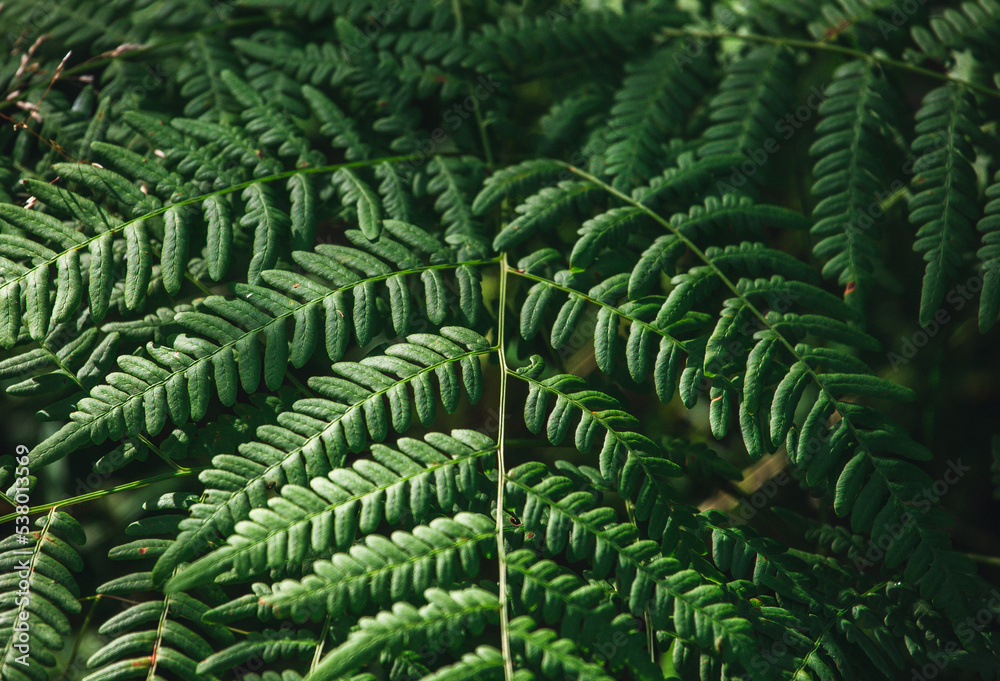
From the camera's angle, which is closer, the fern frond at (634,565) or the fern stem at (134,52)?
the fern frond at (634,565)

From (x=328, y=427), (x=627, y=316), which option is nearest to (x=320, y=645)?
(x=328, y=427)

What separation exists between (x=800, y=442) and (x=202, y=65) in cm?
201

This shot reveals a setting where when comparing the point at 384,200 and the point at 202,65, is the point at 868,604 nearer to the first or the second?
the point at 384,200

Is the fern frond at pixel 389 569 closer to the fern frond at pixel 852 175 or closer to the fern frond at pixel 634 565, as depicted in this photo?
the fern frond at pixel 634 565

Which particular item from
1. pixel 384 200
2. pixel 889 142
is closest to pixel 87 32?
pixel 384 200

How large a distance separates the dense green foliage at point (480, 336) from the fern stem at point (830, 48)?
14 mm

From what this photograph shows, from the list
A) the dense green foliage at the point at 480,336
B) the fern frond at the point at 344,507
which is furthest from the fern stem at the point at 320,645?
the fern frond at the point at 344,507

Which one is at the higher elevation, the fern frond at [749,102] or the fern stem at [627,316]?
the fern frond at [749,102]

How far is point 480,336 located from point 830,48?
1.54 meters

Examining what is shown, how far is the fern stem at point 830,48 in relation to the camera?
1.87m

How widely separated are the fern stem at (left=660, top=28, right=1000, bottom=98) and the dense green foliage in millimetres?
14

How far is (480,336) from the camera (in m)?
1.49

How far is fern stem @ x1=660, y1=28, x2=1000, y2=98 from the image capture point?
187cm

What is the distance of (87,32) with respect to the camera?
201cm
